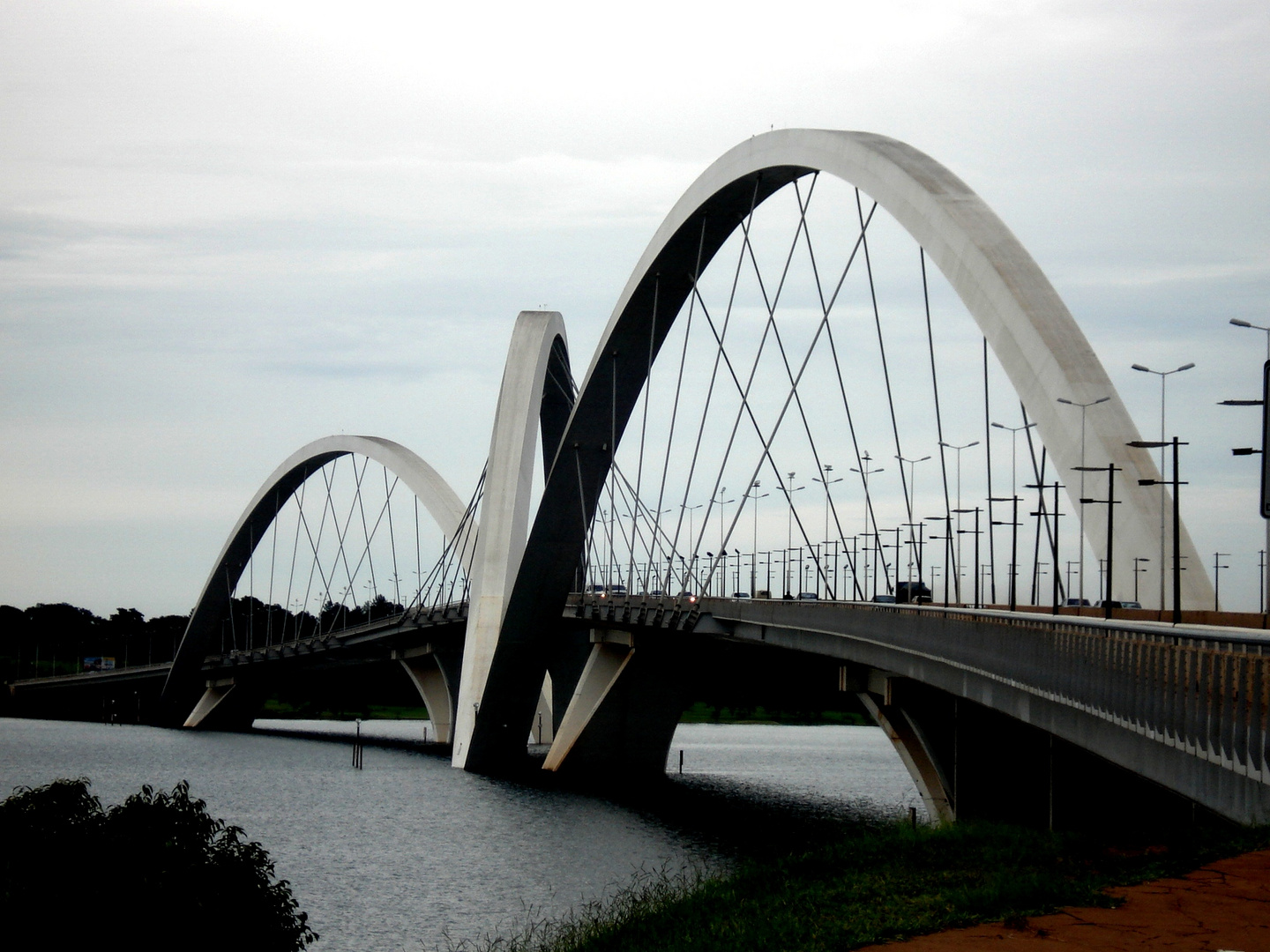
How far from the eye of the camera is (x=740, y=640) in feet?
160

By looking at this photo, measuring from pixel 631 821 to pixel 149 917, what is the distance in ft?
98.7

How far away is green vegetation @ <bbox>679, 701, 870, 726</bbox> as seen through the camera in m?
156

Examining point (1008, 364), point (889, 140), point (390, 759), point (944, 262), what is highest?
point (889, 140)

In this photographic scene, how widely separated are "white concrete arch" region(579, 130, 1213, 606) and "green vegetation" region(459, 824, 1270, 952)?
35.5 ft

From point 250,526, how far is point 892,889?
104 metres

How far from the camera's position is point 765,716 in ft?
523

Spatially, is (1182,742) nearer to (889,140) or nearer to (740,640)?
(889,140)

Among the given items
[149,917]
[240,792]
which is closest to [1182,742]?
[149,917]

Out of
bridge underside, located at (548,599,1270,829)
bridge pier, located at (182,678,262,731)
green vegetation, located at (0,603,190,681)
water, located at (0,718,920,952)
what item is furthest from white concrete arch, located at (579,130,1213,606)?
green vegetation, located at (0,603,190,681)

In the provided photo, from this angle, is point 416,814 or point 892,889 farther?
point 416,814

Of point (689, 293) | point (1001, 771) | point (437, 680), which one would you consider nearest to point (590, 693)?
point (689, 293)

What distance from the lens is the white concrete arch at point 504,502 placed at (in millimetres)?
69938

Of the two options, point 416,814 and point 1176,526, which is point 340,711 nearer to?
point 416,814

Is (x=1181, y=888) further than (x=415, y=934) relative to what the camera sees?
No
